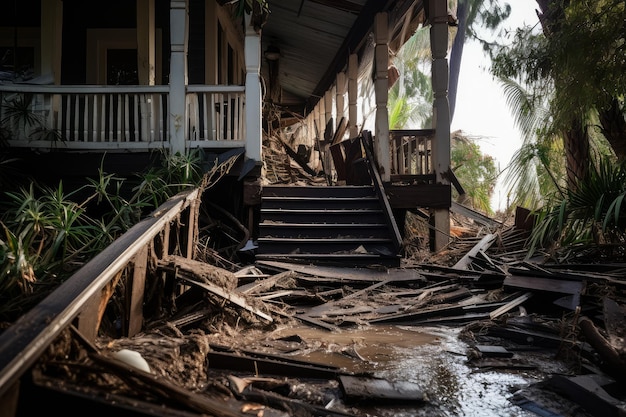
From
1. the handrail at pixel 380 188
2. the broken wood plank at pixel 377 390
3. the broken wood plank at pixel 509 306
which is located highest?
the handrail at pixel 380 188

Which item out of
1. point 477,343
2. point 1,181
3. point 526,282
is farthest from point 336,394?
point 1,181

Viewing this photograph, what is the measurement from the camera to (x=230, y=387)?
9.11 feet

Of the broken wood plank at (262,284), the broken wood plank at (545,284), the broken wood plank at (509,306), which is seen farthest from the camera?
the broken wood plank at (262,284)

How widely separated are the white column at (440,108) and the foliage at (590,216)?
179 cm

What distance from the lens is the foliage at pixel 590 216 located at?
644 centimetres

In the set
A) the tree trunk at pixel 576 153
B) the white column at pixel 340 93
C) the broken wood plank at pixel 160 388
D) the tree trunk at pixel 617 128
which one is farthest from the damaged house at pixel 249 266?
the tree trunk at pixel 617 128

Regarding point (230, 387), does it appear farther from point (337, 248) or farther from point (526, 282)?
point (337, 248)

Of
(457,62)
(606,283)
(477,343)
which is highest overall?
(457,62)

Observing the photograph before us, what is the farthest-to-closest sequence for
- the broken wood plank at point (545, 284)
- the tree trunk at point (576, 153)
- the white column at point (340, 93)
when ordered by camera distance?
the white column at point (340, 93), the tree trunk at point (576, 153), the broken wood plank at point (545, 284)

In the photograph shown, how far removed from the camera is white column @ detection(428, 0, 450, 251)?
9086 mm

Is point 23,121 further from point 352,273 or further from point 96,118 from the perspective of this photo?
point 352,273

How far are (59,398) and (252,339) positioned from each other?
2295 millimetres

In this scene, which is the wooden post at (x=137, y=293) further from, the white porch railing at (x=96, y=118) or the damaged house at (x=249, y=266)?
the white porch railing at (x=96, y=118)


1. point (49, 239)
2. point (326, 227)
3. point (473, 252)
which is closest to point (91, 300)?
point (49, 239)
